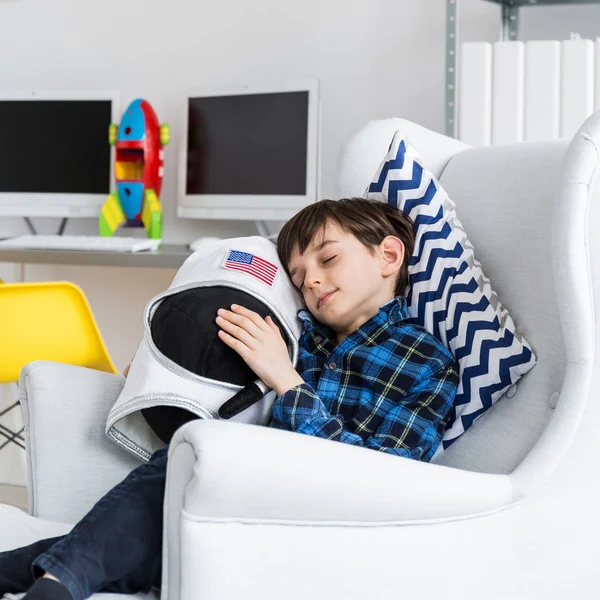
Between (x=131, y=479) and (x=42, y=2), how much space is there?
95.3 inches

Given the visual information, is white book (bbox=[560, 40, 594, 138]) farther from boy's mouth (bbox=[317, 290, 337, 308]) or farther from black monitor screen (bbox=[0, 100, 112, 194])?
black monitor screen (bbox=[0, 100, 112, 194])

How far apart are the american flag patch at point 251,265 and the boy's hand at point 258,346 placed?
74 mm

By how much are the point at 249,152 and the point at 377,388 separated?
4.95 feet

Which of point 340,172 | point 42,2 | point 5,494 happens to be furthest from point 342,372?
point 42,2

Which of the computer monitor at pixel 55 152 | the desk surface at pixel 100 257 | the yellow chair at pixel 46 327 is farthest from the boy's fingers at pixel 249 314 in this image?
the computer monitor at pixel 55 152

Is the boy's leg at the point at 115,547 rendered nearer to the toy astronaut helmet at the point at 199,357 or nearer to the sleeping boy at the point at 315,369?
the sleeping boy at the point at 315,369

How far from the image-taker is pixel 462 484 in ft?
3.10

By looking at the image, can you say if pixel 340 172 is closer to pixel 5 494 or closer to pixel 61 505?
pixel 61 505

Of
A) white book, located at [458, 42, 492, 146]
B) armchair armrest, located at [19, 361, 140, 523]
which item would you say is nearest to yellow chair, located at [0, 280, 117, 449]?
armchair armrest, located at [19, 361, 140, 523]

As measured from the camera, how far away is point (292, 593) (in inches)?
35.0

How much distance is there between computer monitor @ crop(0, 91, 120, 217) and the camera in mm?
2773

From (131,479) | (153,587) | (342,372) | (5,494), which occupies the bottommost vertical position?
(5,494)

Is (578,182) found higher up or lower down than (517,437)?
higher up

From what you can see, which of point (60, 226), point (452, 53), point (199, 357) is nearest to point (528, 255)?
point (199, 357)
